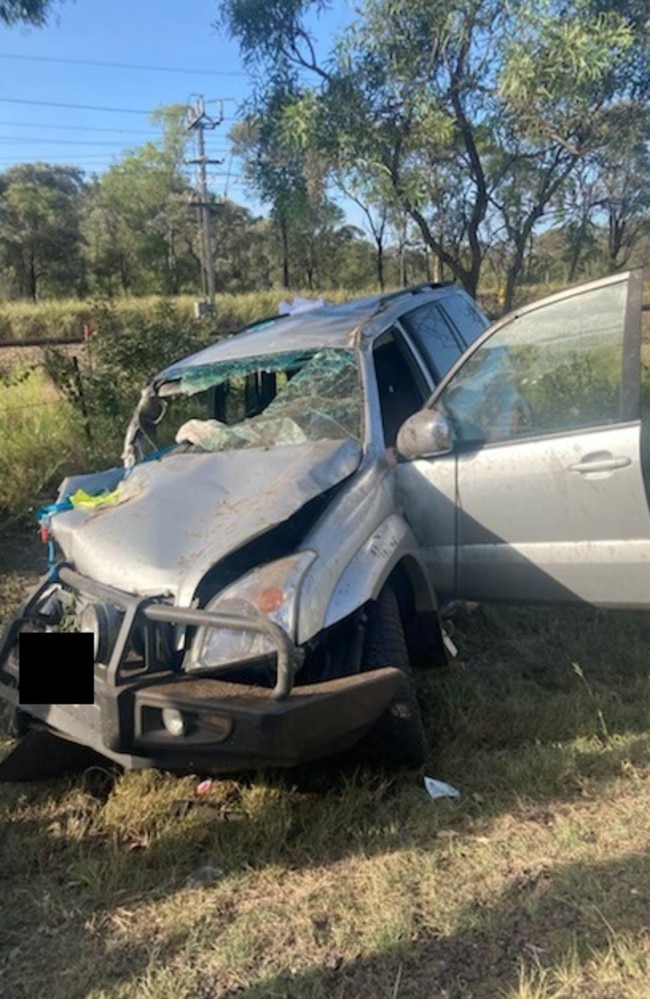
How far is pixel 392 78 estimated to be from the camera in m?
7.27

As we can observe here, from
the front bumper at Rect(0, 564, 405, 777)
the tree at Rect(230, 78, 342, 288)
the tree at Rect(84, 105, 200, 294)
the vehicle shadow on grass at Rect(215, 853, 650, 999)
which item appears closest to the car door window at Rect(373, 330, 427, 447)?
the front bumper at Rect(0, 564, 405, 777)

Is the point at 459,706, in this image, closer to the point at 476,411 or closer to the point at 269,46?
the point at 476,411

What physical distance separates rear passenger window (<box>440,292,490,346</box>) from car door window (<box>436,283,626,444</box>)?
1.77 m

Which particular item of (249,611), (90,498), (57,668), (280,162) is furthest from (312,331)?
(280,162)

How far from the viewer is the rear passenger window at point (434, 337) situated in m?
4.70

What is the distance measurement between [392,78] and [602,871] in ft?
22.8

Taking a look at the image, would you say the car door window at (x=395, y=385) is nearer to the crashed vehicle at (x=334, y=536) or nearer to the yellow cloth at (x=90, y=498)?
the crashed vehicle at (x=334, y=536)

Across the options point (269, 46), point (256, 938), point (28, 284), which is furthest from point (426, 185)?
point (28, 284)

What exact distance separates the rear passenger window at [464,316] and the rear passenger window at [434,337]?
19cm

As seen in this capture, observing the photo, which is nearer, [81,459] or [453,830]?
[453,830]

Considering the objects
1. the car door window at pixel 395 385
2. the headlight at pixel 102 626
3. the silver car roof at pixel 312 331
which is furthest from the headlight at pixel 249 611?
the car door window at pixel 395 385

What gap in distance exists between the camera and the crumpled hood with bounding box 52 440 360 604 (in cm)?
279

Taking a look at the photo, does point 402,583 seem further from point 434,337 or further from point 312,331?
point 434,337

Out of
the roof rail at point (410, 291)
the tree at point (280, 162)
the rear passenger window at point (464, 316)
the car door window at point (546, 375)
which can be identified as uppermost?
the tree at point (280, 162)
